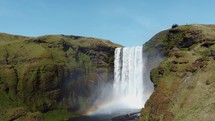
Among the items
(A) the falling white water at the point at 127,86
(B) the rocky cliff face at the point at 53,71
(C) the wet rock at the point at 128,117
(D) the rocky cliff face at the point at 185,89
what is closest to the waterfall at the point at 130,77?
(A) the falling white water at the point at 127,86

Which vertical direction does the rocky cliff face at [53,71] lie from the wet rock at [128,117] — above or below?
above

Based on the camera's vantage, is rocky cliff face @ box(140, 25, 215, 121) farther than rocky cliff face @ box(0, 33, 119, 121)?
No

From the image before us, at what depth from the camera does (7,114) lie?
72.6 m

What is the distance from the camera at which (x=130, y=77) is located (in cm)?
12369

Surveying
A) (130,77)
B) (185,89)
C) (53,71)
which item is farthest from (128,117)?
(185,89)

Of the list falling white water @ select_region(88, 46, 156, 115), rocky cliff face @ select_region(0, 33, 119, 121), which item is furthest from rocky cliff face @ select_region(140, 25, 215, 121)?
rocky cliff face @ select_region(0, 33, 119, 121)

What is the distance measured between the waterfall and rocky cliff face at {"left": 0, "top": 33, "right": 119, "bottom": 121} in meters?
4.98

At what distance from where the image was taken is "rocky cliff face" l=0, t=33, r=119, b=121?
371 feet

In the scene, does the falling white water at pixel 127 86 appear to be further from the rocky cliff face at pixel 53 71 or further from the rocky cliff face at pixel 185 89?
the rocky cliff face at pixel 185 89

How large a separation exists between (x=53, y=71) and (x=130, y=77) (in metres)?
29.2

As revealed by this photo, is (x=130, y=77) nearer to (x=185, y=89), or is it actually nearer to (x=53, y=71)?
(x=53, y=71)

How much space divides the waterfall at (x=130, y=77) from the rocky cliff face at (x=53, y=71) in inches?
196

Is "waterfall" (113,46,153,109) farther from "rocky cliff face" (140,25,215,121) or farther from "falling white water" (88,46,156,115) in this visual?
"rocky cliff face" (140,25,215,121)

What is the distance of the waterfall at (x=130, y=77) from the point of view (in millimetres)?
118250
